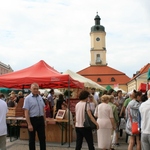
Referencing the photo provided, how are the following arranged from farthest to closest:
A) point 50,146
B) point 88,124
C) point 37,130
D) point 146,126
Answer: point 50,146
point 37,130
point 88,124
point 146,126

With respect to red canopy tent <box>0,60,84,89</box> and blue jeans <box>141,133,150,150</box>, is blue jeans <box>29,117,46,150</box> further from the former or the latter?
blue jeans <box>141,133,150,150</box>

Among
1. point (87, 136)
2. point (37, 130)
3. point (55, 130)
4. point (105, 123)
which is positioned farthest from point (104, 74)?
point (87, 136)

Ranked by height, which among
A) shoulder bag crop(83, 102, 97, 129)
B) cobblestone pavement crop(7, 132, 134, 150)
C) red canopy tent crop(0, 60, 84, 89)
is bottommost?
cobblestone pavement crop(7, 132, 134, 150)

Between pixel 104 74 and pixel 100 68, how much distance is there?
239 centimetres

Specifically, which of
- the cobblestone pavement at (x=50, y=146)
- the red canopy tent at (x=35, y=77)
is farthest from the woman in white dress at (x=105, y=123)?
the red canopy tent at (x=35, y=77)

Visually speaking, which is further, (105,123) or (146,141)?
(105,123)

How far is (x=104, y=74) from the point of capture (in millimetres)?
95562

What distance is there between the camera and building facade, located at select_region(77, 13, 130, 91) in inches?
3735

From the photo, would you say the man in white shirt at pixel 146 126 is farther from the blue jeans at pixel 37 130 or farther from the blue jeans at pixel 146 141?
the blue jeans at pixel 37 130

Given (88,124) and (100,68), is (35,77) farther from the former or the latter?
(100,68)

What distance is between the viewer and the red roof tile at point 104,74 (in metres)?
94.5

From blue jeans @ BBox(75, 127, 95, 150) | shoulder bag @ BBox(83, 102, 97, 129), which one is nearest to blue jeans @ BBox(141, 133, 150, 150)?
shoulder bag @ BBox(83, 102, 97, 129)

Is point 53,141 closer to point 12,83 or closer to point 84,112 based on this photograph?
point 12,83

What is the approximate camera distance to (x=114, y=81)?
312 ft
